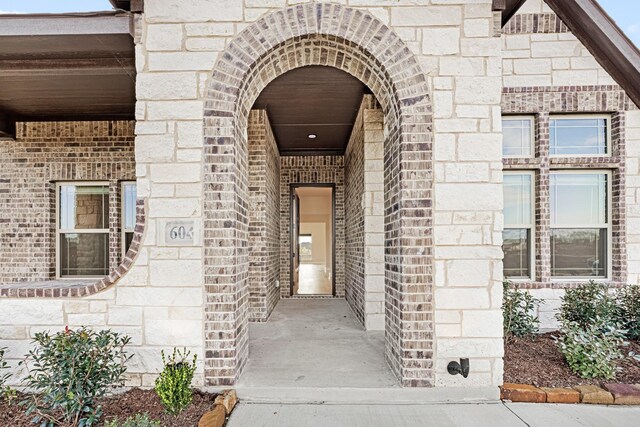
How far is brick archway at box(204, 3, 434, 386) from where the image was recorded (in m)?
2.92

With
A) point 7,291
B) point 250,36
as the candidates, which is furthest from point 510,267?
point 7,291

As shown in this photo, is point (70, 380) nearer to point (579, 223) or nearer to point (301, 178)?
point (579, 223)

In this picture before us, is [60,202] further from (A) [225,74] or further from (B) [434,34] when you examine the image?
(B) [434,34]

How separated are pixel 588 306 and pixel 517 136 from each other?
7.20 ft

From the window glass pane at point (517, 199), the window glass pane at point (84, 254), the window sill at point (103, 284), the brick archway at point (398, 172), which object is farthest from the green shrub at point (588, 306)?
the window glass pane at point (84, 254)

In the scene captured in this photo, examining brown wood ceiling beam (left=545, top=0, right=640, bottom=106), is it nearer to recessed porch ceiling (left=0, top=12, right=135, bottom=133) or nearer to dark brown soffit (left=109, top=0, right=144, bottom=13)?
dark brown soffit (left=109, top=0, right=144, bottom=13)

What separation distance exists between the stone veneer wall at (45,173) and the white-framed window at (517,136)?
5.49 m

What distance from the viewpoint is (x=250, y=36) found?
2.98 meters

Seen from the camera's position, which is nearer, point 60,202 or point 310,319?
point 310,319

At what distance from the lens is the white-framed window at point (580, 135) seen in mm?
4605

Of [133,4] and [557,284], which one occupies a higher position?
[133,4]

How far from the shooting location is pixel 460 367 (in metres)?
2.86

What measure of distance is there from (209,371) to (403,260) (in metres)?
1.83

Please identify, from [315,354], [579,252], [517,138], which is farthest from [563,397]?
[517,138]
